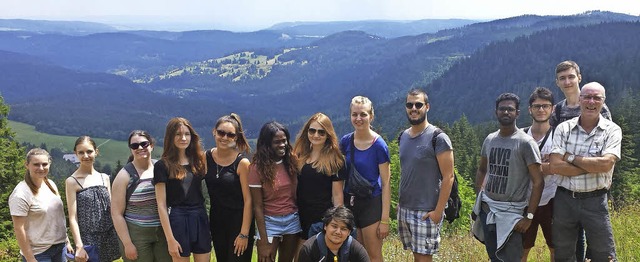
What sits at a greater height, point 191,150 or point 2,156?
point 191,150

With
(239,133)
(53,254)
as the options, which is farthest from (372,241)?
(53,254)

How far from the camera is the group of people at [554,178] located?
5285 mm

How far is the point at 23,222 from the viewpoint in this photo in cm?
589

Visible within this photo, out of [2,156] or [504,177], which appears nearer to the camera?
[504,177]

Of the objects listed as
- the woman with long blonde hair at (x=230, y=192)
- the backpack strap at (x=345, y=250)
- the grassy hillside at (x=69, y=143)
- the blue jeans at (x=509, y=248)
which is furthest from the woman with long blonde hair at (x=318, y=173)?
the grassy hillside at (x=69, y=143)

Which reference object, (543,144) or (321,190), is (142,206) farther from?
(543,144)

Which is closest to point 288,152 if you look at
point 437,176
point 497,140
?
point 437,176

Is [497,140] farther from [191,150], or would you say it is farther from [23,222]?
[23,222]

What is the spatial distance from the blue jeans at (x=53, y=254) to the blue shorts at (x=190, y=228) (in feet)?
4.91

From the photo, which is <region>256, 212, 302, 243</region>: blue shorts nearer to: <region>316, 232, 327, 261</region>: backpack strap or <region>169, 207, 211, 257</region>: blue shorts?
<region>316, 232, 327, 261</region>: backpack strap

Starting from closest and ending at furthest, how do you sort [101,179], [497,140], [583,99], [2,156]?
[583,99] → [497,140] → [101,179] → [2,156]

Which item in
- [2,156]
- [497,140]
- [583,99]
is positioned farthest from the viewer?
[2,156]

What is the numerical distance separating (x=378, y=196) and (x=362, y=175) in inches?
12.2

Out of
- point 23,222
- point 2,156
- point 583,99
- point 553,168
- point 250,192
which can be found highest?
point 583,99
